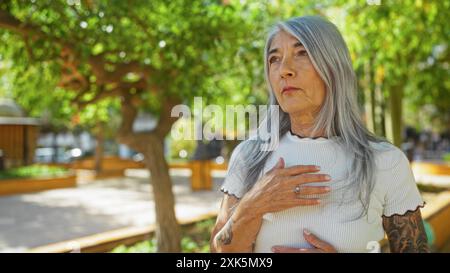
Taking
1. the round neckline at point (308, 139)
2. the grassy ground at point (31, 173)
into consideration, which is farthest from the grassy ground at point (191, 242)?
the grassy ground at point (31, 173)

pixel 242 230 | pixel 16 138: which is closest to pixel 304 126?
pixel 242 230

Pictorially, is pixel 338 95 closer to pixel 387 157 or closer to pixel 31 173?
pixel 387 157

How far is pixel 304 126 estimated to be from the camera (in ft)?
4.91

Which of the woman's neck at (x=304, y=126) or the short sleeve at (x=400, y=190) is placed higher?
the woman's neck at (x=304, y=126)

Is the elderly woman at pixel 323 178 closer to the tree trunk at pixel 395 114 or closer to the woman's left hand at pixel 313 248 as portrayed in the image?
the woman's left hand at pixel 313 248

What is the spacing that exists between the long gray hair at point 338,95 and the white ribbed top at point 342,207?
26 mm

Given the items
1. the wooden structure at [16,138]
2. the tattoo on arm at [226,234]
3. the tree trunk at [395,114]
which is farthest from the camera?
the wooden structure at [16,138]

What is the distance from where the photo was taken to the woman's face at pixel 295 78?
4.55ft

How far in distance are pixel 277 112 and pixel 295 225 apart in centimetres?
41

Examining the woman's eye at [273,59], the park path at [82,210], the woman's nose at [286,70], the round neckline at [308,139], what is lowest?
the park path at [82,210]

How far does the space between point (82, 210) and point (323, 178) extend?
1022 cm

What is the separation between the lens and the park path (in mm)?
8062

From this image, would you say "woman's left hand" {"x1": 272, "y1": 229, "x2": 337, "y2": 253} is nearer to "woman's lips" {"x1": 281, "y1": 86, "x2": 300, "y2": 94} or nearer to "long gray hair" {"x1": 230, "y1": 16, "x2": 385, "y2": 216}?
"long gray hair" {"x1": 230, "y1": 16, "x2": 385, "y2": 216}

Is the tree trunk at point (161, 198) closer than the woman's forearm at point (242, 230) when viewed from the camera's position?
No
